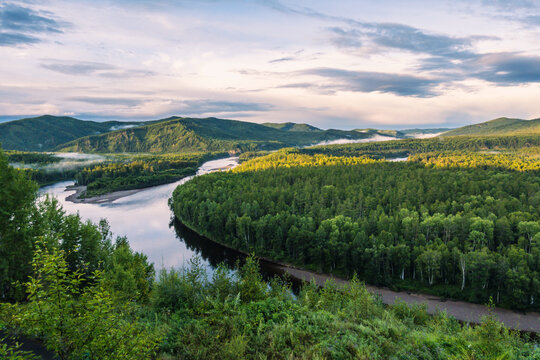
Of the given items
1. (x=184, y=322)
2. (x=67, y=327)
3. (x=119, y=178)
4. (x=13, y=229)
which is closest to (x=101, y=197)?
(x=119, y=178)

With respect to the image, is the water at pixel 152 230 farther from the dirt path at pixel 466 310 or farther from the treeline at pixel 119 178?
the dirt path at pixel 466 310

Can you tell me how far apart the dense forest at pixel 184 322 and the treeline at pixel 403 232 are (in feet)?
106

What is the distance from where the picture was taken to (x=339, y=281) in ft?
189

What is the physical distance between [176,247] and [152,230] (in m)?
17.4

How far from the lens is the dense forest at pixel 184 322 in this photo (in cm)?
934

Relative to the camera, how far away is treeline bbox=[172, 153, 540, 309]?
49562mm

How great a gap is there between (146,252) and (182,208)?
24094 millimetres

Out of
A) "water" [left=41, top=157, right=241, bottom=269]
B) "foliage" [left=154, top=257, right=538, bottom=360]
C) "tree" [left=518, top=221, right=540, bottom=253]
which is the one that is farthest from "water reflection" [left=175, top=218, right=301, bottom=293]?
"tree" [left=518, top=221, right=540, bottom=253]

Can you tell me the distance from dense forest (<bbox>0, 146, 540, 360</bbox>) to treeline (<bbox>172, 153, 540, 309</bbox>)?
32228 mm

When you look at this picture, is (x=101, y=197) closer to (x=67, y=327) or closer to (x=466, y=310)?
(x=466, y=310)

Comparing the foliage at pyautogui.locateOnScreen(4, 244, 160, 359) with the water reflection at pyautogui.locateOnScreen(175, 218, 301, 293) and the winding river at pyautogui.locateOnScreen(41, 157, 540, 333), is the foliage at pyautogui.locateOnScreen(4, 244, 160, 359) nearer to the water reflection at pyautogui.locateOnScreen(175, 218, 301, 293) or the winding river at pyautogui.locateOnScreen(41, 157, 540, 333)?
the winding river at pyautogui.locateOnScreen(41, 157, 540, 333)

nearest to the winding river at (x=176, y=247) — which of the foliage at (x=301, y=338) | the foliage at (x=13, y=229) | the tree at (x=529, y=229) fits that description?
the foliage at (x=301, y=338)

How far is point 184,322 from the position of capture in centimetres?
1741

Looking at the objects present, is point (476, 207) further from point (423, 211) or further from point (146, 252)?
point (146, 252)
